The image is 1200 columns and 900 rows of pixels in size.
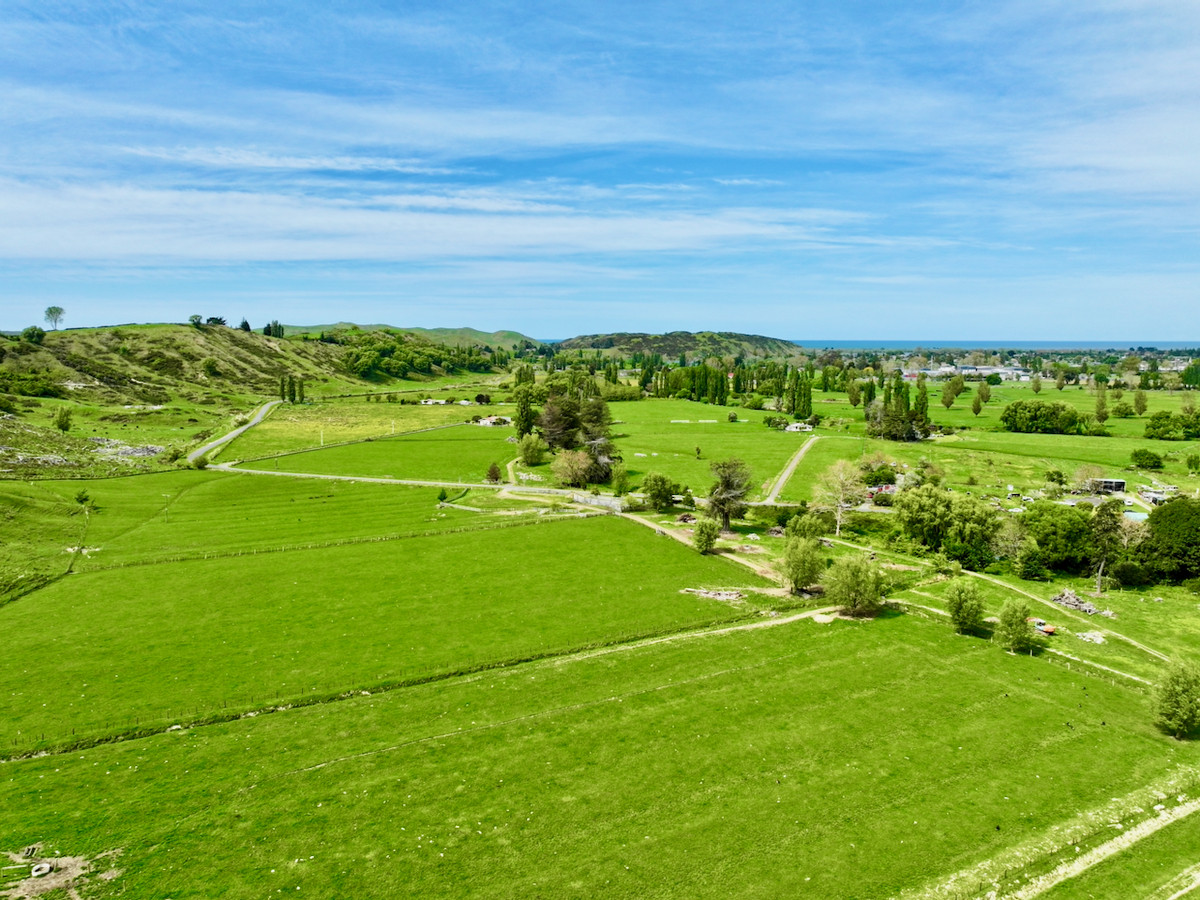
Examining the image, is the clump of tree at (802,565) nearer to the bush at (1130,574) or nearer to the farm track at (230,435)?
the bush at (1130,574)

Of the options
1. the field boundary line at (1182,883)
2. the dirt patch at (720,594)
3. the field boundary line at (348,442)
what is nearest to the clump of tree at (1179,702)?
the field boundary line at (1182,883)

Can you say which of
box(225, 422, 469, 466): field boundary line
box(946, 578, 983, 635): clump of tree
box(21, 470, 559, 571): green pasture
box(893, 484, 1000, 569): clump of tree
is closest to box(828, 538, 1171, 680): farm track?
box(893, 484, 1000, 569): clump of tree

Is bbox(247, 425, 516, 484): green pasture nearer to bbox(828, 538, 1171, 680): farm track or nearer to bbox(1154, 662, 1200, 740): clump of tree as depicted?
bbox(828, 538, 1171, 680): farm track

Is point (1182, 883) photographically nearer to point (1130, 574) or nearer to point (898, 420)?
point (1130, 574)

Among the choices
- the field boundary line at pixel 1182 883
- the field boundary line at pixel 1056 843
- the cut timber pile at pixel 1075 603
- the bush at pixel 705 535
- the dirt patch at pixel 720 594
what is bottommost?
the field boundary line at pixel 1182 883

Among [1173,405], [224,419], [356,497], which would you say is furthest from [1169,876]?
[1173,405]

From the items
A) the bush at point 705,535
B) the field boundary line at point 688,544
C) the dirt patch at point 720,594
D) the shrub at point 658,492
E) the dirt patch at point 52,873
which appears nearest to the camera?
the dirt patch at point 52,873

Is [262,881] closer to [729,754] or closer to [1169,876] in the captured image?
[729,754]
